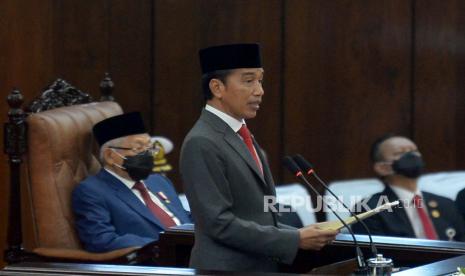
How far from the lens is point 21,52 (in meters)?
5.65

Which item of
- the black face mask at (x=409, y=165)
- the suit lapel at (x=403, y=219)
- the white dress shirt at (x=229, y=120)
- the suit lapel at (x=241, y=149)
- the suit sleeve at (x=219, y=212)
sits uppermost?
the white dress shirt at (x=229, y=120)

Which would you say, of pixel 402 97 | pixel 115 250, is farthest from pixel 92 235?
pixel 402 97

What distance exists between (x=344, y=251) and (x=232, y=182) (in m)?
0.65

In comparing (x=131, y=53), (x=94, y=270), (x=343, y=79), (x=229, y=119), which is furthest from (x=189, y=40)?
(x=94, y=270)

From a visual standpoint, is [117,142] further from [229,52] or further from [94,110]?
[229,52]

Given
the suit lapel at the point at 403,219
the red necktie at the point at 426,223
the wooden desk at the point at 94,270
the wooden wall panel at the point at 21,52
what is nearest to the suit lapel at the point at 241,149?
the wooden desk at the point at 94,270

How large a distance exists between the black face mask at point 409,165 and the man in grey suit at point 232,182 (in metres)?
1.85

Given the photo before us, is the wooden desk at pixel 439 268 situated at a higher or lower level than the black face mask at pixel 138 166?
lower

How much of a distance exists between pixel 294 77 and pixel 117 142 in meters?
1.49

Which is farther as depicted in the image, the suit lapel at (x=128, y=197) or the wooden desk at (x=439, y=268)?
the suit lapel at (x=128, y=197)

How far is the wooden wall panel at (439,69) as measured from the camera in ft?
20.3

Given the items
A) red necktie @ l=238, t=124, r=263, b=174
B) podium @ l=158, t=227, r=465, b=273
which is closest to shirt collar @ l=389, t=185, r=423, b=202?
podium @ l=158, t=227, r=465, b=273

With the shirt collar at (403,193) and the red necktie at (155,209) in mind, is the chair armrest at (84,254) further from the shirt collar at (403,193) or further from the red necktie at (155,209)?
the shirt collar at (403,193)

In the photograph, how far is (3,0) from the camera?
5574mm
